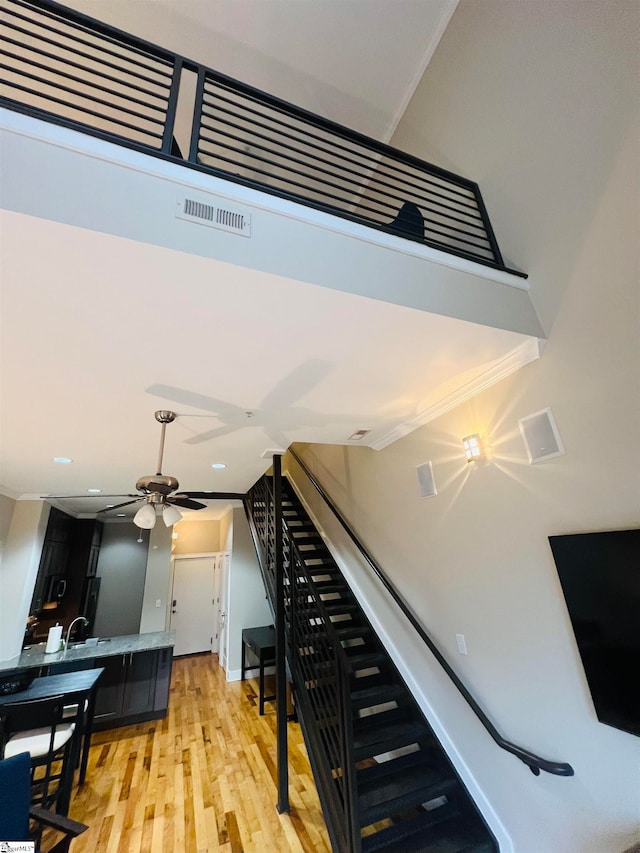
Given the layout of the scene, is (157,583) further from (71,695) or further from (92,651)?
(71,695)

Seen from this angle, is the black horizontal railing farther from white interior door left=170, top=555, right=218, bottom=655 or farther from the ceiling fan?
white interior door left=170, top=555, right=218, bottom=655

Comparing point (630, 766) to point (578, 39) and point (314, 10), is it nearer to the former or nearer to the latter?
point (578, 39)

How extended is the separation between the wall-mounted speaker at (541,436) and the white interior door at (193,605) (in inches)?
310

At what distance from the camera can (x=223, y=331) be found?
1.77 meters

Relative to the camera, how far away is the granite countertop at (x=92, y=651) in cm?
416

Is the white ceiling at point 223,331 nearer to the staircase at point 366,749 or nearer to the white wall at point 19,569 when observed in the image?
the white wall at point 19,569

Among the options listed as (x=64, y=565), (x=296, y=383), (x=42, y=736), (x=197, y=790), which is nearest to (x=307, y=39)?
(x=296, y=383)

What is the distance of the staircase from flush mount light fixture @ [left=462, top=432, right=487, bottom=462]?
160cm

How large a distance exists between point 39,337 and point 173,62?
1559mm

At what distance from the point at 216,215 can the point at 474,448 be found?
6.59 ft

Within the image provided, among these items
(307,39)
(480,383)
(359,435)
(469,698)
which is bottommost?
(469,698)

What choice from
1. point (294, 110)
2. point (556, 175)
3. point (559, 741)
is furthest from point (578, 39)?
point (559, 741)

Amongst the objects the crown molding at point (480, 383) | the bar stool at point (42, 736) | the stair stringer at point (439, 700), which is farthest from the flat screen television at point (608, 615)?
the bar stool at point (42, 736)

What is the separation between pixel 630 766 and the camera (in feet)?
5.03
